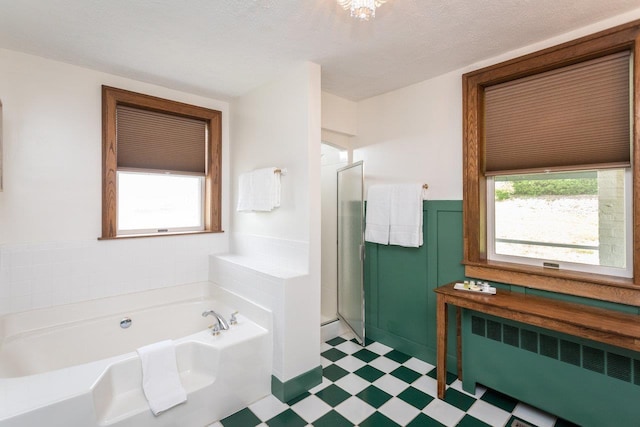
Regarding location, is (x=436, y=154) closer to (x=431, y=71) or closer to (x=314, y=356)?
(x=431, y=71)

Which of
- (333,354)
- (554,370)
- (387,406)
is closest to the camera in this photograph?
(554,370)

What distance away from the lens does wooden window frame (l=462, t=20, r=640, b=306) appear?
1785 millimetres

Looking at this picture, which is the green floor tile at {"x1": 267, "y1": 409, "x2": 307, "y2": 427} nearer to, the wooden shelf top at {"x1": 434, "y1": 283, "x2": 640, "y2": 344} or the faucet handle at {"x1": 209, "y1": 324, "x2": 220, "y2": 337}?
the faucet handle at {"x1": 209, "y1": 324, "x2": 220, "y2": 337}

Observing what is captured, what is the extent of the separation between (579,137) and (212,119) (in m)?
3.17

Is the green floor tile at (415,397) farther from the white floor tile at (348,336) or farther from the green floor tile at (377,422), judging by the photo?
the white floor tile at (348,336)

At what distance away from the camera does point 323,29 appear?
1.97m

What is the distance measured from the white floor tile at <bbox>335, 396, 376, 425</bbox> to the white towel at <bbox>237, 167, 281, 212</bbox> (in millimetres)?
1622

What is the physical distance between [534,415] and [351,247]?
1.89 m

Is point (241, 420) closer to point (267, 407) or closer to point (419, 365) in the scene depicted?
point (267, 407)

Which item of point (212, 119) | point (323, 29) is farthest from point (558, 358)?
point (212, 119)

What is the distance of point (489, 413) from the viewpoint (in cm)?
208

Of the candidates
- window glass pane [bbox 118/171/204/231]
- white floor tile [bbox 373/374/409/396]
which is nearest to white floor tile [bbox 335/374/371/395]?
white floor tile [bbox 373/374/409/396]

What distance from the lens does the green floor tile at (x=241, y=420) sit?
2.02 meters

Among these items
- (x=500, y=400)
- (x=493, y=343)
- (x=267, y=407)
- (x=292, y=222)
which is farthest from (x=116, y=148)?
(x=500, y=400)
